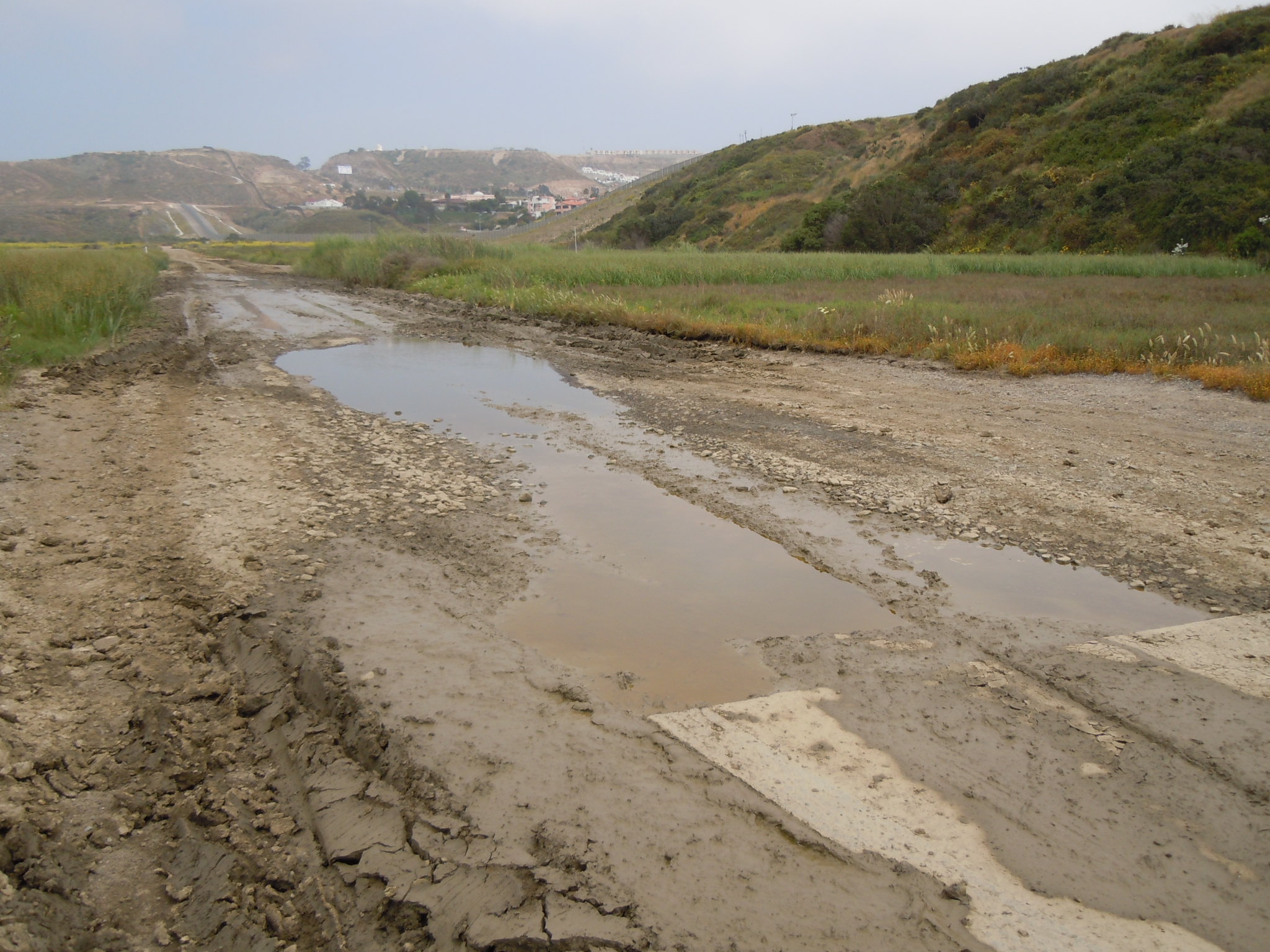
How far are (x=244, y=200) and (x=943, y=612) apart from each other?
520 feet

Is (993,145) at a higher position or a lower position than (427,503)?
higher

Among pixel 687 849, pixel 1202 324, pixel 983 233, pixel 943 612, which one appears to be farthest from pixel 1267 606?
pixel 983 233

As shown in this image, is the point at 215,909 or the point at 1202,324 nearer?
the point at 215,909

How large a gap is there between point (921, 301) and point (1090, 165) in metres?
21.4

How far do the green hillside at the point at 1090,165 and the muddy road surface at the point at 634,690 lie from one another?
2309 cm

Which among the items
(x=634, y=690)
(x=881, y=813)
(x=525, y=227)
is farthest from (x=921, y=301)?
(x=525, y=227)

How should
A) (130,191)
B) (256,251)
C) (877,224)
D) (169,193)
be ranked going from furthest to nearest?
(169,193) < (130,191) < (256,251) < (877,224)

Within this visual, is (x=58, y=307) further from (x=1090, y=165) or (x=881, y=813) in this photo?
(x=1090, y=165)

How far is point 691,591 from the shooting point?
174 inches

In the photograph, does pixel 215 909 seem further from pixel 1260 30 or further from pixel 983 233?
pixel 1260 30

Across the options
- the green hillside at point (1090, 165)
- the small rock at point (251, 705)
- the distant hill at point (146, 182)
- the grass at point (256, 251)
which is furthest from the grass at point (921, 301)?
the distant hill at point (146, 182)

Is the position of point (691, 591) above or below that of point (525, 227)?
below

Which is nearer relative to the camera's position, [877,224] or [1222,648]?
[1222,648]

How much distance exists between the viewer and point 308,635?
3.66 m
